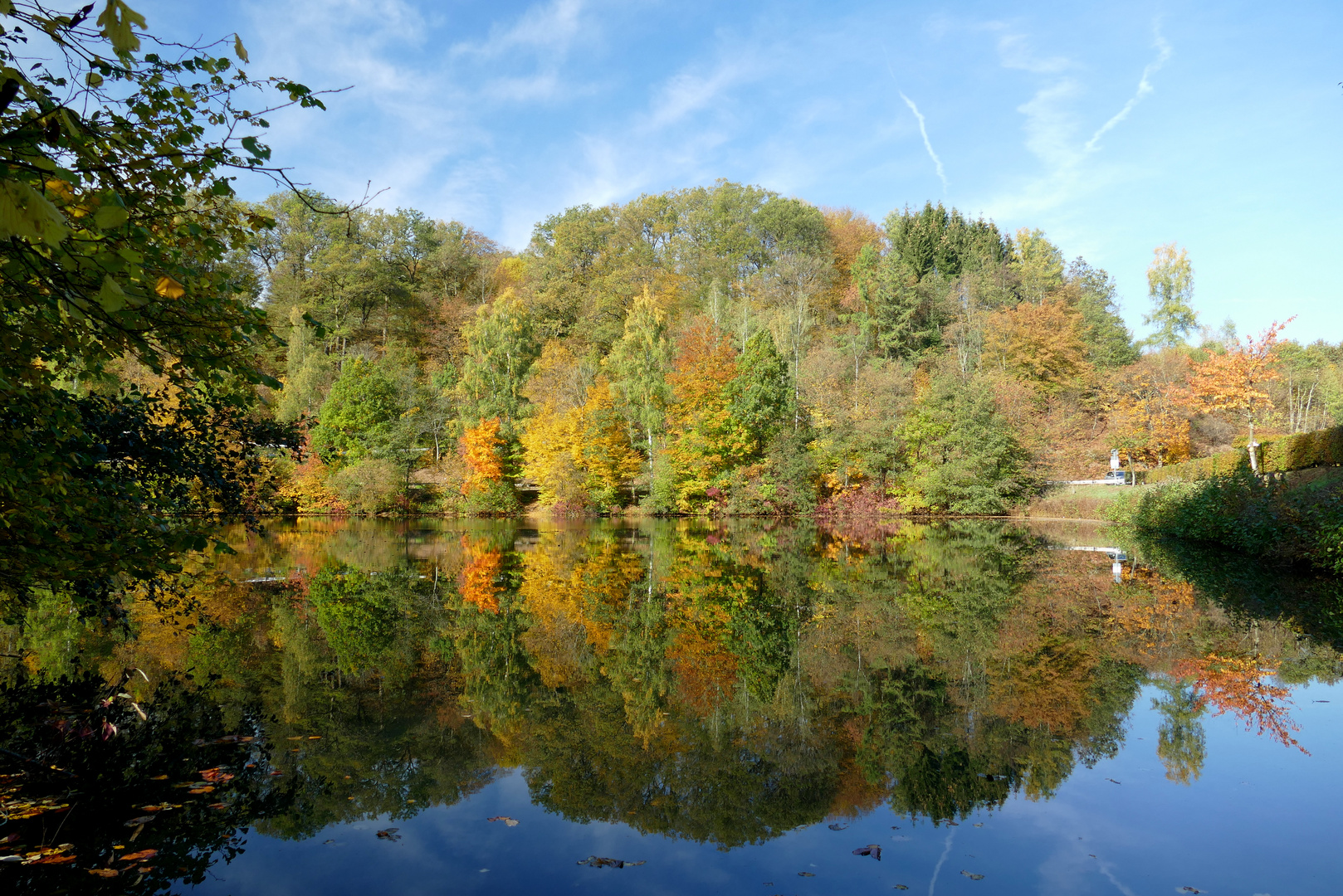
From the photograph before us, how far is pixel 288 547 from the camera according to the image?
2130 centimetres

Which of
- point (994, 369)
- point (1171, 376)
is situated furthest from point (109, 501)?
point (1171, 376)

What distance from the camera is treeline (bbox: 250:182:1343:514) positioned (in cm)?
3309

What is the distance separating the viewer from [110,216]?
5.65ft

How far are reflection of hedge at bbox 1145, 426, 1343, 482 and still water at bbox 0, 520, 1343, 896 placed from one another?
43.2 feet

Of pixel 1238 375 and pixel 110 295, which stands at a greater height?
pixel 1238 375

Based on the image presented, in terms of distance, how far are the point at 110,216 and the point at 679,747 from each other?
16.9 ft

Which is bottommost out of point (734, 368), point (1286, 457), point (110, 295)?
point (1286, 457)

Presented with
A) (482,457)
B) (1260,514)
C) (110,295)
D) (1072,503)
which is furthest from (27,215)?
(482,457)

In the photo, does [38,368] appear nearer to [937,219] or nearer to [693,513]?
[693,513]

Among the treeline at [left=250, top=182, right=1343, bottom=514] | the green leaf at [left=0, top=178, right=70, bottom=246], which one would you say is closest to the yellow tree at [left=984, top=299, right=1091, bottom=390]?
the treeline at [left=250, top=182, right=1343, bottom=514]

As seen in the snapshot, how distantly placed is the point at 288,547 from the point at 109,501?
1857 cm

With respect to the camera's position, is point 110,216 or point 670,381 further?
point 670,381

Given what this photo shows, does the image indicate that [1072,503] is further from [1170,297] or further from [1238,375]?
[1170,297]

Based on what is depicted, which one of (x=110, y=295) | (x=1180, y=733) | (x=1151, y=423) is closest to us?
(x=110, y=295)
